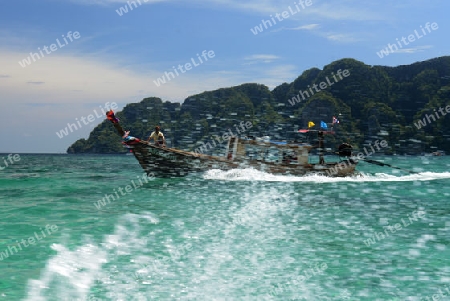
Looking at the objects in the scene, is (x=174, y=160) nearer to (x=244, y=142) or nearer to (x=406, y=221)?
(x=244, y=142)

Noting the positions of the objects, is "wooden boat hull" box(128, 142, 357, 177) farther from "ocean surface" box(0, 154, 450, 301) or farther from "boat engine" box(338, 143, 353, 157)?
"ocean surface" box(0, 154, 450, 301)

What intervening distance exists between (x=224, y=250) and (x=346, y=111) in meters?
153

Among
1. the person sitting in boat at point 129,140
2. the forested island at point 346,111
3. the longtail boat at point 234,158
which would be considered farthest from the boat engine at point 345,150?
the forested island at point 346,111

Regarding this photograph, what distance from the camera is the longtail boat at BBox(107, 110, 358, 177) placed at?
24.9 metres

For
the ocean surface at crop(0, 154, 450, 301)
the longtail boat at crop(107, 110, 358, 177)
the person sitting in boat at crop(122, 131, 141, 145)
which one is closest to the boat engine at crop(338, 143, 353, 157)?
the longtail boat at crop(107, 110, 358, 177)

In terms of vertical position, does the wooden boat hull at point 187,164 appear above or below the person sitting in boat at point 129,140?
below

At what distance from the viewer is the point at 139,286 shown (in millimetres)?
6820

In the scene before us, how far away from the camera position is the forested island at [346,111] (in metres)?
145

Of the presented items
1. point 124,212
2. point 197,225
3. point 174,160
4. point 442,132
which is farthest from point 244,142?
point 442,132

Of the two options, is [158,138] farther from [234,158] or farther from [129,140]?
[234,158]

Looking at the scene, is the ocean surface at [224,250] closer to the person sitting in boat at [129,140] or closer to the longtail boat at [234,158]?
the person sitting in boat at [129,140]

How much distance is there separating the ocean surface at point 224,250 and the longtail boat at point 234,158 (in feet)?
24.8

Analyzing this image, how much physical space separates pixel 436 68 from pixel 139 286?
18427 cm

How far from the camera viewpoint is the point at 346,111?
508 feet
